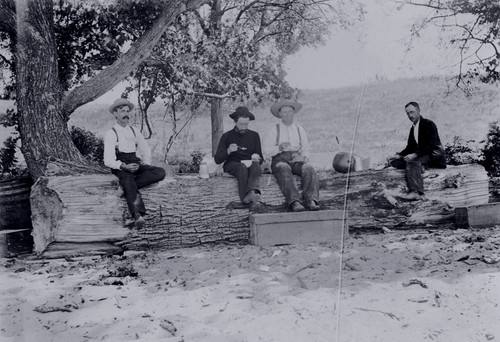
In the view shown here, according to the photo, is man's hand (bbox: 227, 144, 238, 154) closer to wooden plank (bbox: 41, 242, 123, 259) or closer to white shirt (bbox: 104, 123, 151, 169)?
white shirt (bbox: 104, 123, 151, 169)

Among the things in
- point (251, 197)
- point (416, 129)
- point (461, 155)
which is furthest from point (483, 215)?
point (461, 155)

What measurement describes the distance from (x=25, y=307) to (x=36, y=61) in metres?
4.10

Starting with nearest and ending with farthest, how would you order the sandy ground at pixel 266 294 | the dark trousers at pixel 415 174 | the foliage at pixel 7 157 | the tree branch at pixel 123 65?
1. the sandy ground at pixel 266 294
2. the dark trousers at pixel 415 174
3. the tree branch at pixel 123 65
4. the foliage at pixel 7 157

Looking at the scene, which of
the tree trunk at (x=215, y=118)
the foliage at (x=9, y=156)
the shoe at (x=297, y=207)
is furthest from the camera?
the tree trunk at (x=215, y=118)

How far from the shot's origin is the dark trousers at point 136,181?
575 centimetres

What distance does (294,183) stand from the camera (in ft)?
20.0

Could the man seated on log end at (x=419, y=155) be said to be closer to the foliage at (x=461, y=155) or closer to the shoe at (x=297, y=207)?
the shoe at (x=297, y=207)

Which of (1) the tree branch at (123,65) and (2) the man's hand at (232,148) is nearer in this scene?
(2) the man's hand at (232,148)

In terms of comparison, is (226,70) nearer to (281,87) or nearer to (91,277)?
(281,87)

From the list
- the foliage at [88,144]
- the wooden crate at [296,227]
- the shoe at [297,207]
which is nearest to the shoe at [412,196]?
the wooden crate at [296,227]

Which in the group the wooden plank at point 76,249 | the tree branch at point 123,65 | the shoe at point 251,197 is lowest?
the wooden plank at point 76,249

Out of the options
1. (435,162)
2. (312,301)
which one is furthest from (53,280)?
(435,162)

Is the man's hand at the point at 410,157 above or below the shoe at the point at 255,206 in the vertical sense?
above

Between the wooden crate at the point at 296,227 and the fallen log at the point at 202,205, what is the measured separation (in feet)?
1.44
